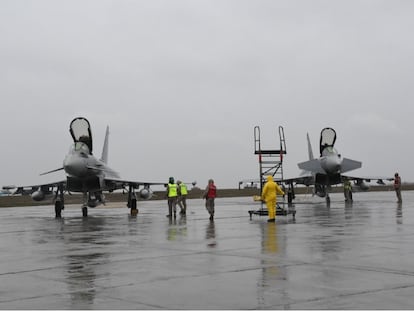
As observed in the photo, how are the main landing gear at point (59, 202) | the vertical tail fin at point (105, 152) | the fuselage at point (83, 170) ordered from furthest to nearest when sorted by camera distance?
1. the vertical tail fin at point (105, 152)
2. the main landing gear at point (59, 202)
3. the fuselage at point (83, 170)

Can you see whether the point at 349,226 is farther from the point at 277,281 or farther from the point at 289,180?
the point at 289,180

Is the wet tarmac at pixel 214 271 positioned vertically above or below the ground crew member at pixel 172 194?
below

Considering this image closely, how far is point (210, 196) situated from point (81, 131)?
7.93 meters

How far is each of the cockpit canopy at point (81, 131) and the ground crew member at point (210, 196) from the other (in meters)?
6.90

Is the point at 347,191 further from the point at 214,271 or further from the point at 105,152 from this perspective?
the point at 214,271

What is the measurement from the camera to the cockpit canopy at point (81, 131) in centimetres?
2519

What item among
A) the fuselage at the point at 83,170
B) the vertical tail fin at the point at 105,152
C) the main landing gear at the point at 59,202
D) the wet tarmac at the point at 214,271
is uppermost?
the vertical tail fin at the point at 105,152

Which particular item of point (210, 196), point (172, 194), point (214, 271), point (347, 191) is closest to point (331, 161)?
point (347, 191)

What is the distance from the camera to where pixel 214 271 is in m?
7.89

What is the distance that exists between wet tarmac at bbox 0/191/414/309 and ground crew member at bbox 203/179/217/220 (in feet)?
20.0

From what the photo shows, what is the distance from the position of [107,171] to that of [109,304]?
21389 millimetres

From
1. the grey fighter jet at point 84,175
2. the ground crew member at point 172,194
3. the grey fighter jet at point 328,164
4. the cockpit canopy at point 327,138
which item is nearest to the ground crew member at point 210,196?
the ground crew member at point 172,194

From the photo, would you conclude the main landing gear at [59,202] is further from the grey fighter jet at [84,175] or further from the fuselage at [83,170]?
the fuselage at [83,170]

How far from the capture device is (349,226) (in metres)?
15.3
